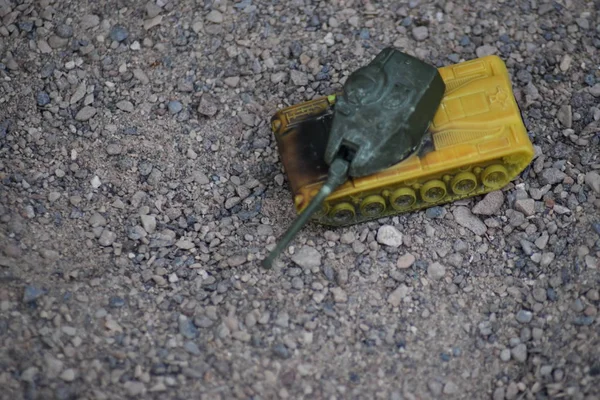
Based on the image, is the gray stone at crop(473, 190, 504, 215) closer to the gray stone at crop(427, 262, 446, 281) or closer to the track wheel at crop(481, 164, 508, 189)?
the track wheel at crop(481, 164, 508, 189)

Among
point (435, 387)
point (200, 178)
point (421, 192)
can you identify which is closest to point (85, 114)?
point (200, 178)

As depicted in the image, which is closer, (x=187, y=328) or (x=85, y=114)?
(x=187, y=328)

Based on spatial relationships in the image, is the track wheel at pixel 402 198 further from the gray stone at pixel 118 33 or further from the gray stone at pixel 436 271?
the gray stone at pixel 118 33

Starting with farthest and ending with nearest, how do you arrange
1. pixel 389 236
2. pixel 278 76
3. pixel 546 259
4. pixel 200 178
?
pixel 278 76, pixel 200 178, pixel 389 236, pixel 546 259

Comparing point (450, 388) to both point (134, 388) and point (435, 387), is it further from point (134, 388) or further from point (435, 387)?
point (134, 388)

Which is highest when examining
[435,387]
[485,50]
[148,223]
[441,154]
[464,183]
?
[148,223]

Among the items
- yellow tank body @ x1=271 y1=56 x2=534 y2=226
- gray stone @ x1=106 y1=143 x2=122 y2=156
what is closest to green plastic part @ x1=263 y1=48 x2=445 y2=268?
yellow tank body @ x1=271 y1=56 x2=534 y2=226

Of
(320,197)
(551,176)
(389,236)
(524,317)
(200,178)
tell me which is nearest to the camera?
(320,197)

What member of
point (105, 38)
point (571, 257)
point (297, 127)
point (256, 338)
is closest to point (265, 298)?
point (256, 338)
